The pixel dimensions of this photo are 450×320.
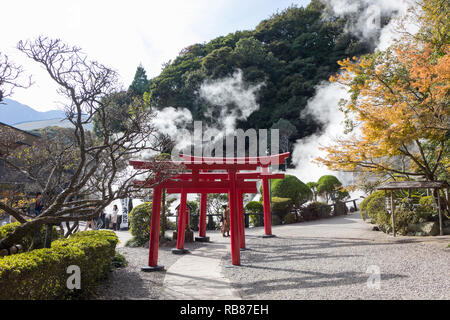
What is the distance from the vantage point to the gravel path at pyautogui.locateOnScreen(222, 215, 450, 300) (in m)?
4.68

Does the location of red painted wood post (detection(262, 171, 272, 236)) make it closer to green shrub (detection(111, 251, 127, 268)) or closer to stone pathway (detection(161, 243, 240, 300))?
stone pathway (detection(161, 243, 240, 300))

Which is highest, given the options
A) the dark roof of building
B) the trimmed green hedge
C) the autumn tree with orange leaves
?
the autumn tree with orange leaves

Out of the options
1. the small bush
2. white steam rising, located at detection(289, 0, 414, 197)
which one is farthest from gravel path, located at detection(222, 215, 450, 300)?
white steam rising, located at detection(289, 0, 414, 197)

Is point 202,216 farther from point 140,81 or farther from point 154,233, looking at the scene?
point 140,81

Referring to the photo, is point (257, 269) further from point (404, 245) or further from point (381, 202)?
point (381, 202)

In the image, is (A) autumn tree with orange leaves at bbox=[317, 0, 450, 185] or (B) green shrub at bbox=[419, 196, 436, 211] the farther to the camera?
(B) green shrub at bbox=[419, 196, 436, 211]

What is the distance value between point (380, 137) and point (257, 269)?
5081mm

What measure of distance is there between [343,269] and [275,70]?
91.5 feet

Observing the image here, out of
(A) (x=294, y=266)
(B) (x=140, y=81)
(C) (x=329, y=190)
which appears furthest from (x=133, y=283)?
(B) (x=140, y=81)

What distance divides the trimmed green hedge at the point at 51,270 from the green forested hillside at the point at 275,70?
82.4 feet

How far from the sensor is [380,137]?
873 cm

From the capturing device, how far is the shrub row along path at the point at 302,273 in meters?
4.78

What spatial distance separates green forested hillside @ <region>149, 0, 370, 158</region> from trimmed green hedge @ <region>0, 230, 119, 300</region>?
2511cm
